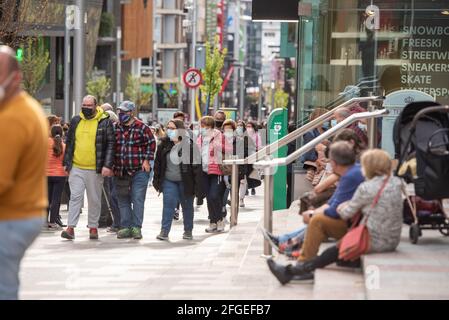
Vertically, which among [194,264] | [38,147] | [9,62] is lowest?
[194,264]

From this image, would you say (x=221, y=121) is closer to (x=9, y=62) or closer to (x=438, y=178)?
(x=438, y=178)

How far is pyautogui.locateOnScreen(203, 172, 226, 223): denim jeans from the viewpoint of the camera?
63.8 feet

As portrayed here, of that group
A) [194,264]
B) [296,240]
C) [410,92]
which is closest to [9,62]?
[296,240]

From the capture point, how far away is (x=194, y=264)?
14.2 metres

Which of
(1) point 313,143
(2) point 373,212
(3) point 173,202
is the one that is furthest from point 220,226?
(2) point 373,212

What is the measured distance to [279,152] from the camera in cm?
1975

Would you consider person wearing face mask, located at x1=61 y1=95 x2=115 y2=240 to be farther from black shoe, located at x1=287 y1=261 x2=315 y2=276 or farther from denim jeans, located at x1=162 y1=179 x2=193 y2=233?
black shoe, located at x1=287 y1=261 x2=315 y2=276

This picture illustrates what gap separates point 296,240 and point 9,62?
584 cm

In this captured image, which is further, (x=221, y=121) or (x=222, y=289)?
(x=221, y=121)

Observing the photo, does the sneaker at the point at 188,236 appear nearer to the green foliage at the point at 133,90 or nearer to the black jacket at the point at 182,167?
the black jacket at the point at 182,167

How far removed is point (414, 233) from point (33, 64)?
42425mm

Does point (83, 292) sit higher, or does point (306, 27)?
point (306, 27)

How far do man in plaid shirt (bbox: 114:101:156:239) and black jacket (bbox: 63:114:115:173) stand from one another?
20 cm
